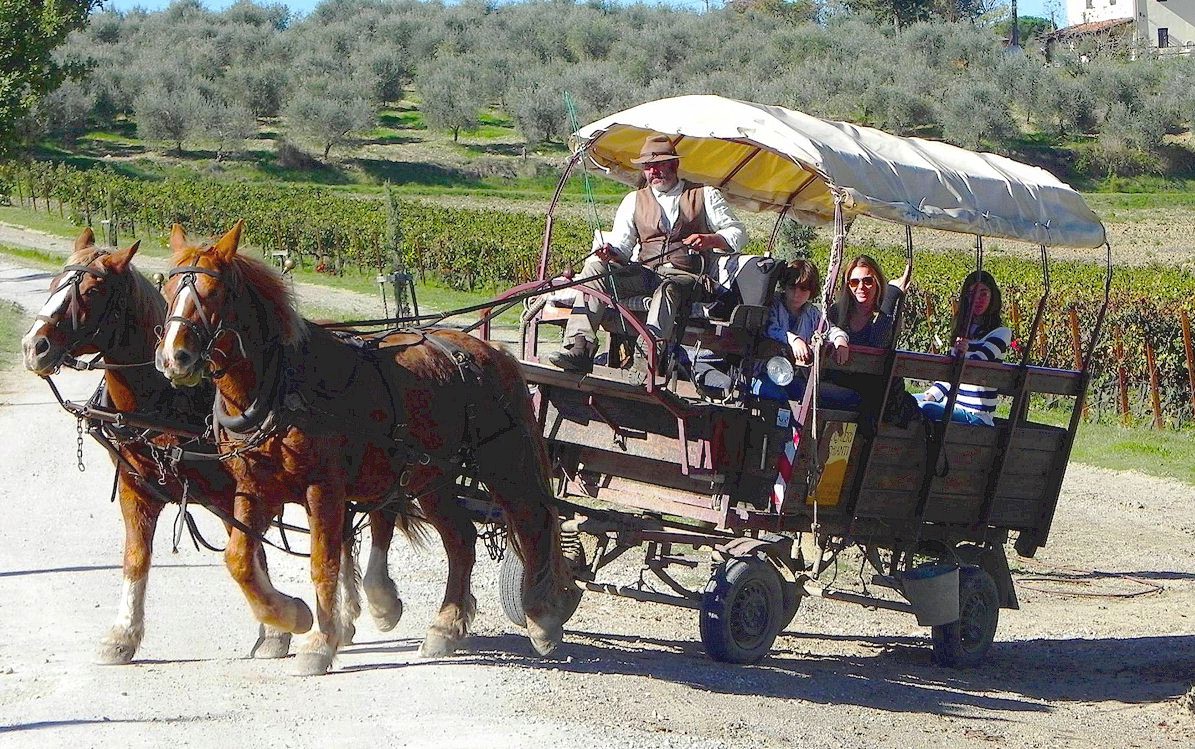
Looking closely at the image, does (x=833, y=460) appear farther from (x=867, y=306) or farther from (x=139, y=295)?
(x=139, y=295)

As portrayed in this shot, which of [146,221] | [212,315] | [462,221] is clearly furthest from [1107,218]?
[212,315]

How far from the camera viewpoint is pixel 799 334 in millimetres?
9039

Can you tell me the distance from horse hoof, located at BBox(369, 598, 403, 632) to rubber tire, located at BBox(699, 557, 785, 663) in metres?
1.83

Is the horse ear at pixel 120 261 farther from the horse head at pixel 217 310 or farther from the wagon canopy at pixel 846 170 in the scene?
the wagon canopy at pixel 846 170

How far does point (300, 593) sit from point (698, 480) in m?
3.00

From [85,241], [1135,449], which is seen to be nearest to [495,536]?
[85,241]

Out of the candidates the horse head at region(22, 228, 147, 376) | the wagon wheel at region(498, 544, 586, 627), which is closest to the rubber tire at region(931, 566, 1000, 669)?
the wagon wheel at region(498, 544, 586, 627)

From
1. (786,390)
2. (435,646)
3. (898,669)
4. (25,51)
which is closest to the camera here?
(435,646)

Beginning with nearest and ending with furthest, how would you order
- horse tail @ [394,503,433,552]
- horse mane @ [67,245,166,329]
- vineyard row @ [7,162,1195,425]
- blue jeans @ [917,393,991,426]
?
1. horse mane @ [67,245,166,329]
2. horse tail @ [394,503,433,552]
3. blue jeans @ [917,393,991,426]
4. vineyard row @ [7,162,1195,425]

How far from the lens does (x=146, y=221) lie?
4456cm

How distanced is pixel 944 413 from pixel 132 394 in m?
5.09

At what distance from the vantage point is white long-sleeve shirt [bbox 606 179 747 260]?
8.86 metres

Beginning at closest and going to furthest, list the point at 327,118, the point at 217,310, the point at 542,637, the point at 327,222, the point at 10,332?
the point at 217,310 < the point at 542,637 < the point at 10,332 < the point at 327,222 < the point at 327,118

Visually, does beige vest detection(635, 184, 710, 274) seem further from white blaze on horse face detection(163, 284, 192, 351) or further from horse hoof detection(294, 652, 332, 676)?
horse hoof detection(294, 652, 332, 676)
